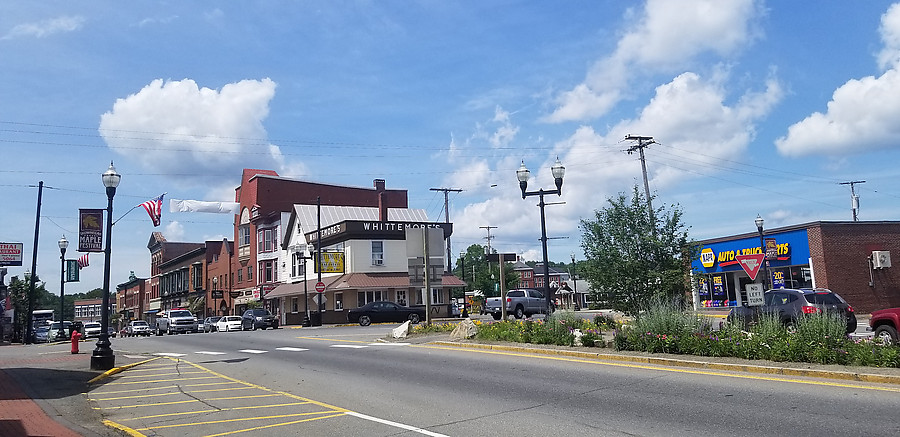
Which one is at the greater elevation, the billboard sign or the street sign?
the billboard sign

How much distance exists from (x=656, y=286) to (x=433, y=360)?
752 cm

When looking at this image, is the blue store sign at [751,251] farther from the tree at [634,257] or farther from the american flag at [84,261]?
the american flag at [84,261]

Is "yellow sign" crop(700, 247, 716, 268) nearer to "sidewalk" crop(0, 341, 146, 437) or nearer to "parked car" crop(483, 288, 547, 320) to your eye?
"parked car" crop(483, 288, 547, 320)

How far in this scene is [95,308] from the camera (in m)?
141

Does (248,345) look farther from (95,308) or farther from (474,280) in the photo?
(95,308)

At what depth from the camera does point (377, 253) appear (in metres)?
49.7

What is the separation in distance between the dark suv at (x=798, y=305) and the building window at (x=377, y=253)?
32.2m

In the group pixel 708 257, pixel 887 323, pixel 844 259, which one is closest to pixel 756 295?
pixel 887 323

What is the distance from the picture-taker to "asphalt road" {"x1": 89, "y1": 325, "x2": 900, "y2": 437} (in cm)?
802

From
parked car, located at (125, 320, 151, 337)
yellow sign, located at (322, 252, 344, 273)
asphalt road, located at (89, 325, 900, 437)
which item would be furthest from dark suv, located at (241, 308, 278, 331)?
asphalt road, located at (89, 325, 900, 437)

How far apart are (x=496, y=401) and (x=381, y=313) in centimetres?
3152

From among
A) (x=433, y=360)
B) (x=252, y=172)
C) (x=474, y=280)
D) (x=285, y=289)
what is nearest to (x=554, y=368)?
(x=433, y=360)

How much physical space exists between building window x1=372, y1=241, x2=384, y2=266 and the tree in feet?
99.8

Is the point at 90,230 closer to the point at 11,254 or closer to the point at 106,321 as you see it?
the point at 106,321
